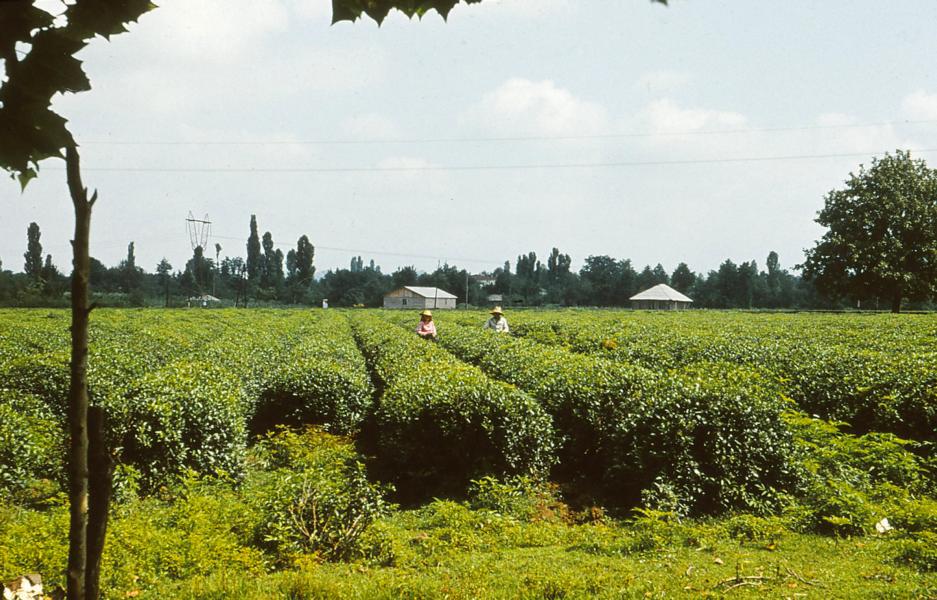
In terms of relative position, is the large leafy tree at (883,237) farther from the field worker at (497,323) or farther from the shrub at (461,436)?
the shrub at (461,436)

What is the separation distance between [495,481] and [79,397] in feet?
20.3

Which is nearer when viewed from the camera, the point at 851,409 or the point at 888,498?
the point at 888,498

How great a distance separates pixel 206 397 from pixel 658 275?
119 meters

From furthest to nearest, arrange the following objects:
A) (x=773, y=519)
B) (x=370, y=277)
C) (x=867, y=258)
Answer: (x=370, y=277) < (x=867, y=258) < (x=773, y=519)

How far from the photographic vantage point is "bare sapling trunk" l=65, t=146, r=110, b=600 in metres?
1.26

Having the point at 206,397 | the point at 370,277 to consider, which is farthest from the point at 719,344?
the point at 370,277

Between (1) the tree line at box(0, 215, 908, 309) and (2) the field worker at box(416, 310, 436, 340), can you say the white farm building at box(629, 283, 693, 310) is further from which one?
(2) the field worker at box(416, 310, 436, 340)

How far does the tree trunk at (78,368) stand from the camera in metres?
1.25

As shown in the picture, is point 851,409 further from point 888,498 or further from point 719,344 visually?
point 719,344

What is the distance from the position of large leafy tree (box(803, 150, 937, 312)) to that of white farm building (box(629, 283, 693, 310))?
48537 millimetres

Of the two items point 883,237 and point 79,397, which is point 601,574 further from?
point 883,237

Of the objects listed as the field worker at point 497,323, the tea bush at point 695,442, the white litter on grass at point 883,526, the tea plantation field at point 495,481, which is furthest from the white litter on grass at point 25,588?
the field worker at point 497,323

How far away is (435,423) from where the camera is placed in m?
7.76

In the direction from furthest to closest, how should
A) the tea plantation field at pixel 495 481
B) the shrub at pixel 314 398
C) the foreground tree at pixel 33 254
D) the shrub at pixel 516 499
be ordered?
the foreground tree at pixel 33 254
the shrub at pixel 314 398
the shrub at pixel 516 499
the tea plantation field at pixel 495 481
